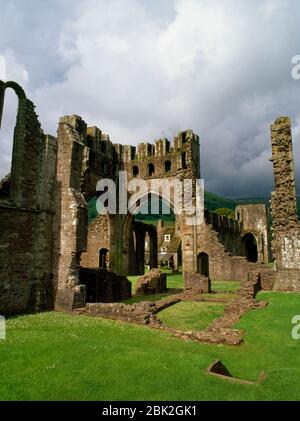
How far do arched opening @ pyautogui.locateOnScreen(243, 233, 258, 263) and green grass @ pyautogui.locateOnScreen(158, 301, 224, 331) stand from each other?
36.7 meters

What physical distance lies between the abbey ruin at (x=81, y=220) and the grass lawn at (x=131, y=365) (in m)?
2.99

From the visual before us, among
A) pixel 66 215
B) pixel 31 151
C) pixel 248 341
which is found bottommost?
pixel 248 341

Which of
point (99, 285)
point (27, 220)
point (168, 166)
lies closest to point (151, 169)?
point (168, 166)

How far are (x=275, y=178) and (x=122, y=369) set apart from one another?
16590 mm

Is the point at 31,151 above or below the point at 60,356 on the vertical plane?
above

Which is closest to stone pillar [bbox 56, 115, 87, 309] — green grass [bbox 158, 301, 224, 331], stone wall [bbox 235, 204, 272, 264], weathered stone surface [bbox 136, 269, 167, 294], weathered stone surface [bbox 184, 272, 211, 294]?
green grass [bbox 158, 301, 224, 331]

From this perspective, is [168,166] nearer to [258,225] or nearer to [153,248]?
[153,248]

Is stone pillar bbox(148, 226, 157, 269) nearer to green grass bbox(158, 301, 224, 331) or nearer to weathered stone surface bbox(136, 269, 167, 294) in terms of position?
weathered stone surface bbox(136, 269, 167, 294)

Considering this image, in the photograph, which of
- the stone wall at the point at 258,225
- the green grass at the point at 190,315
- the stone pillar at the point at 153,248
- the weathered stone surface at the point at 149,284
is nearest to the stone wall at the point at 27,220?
the green grass at the point at 190,315

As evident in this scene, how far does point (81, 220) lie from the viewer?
13.8 metres

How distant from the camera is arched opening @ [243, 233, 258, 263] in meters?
50.4

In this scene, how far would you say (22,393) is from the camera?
5.04 meters

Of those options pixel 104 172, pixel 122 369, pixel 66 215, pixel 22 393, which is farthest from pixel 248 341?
pixel 104 172

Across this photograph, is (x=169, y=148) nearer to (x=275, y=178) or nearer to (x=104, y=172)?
(x=104, y=172)
